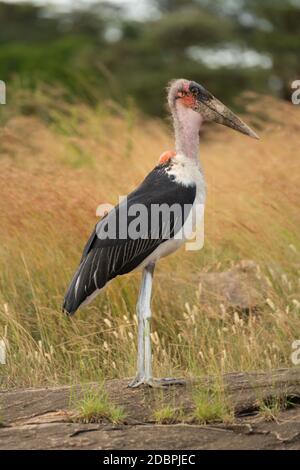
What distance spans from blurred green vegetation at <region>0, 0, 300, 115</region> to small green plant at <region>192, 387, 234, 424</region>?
1960 cm

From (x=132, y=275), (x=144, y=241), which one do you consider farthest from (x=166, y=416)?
(x=132, y=275)

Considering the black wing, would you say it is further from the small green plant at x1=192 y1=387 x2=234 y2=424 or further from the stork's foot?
the small green plant at x1=192 y1=387 x2=234 y2=424

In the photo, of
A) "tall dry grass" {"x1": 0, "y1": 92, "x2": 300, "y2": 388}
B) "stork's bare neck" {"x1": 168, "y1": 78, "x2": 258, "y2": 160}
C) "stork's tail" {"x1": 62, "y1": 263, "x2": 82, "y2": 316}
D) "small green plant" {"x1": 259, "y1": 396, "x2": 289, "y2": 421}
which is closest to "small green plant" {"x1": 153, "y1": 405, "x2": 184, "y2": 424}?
"small green plant" {"x1": 259, "y1": 396, "x2": 289, "y2": 421}

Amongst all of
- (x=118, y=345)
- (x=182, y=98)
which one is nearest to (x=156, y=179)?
(x=182, y=98)

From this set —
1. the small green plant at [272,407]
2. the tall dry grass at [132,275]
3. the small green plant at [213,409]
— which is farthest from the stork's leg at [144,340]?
the small green plant at [272,407]

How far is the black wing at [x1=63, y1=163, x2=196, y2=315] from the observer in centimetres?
533

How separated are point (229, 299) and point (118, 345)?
92cm

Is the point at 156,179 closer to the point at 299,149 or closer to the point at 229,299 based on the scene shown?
the point at 229,299

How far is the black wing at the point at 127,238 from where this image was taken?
17.5 ft

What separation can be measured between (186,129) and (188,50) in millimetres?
23678

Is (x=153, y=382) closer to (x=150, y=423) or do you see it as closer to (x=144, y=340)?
(x=144, y=340)

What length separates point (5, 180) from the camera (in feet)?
24.2

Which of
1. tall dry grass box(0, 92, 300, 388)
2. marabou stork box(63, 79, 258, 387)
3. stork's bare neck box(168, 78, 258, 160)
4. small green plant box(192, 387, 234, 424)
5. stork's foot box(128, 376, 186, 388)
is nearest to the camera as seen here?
small green plant box(192, 387, 234, 424)

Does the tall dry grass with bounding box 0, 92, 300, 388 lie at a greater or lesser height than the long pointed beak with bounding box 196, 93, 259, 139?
lesser
